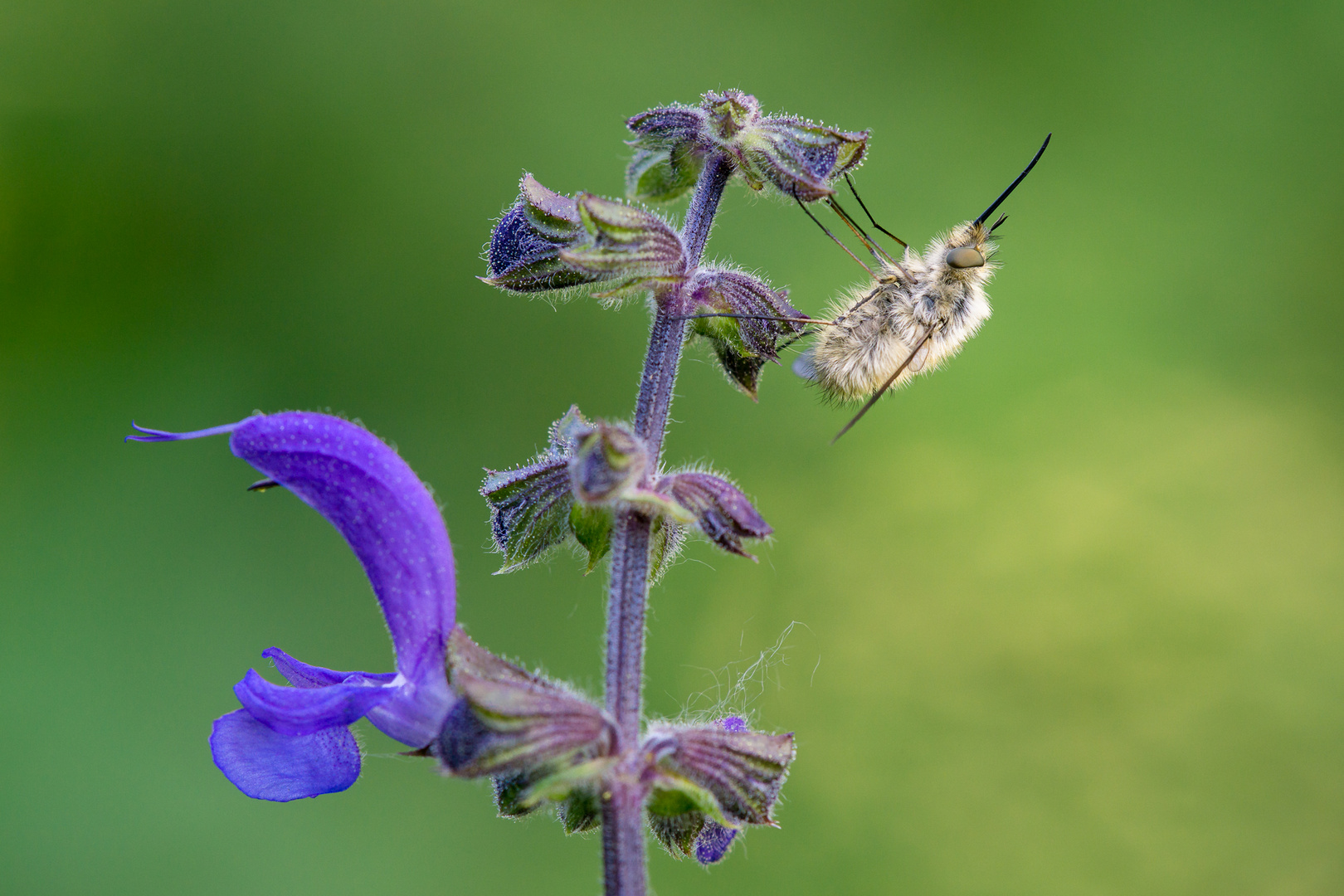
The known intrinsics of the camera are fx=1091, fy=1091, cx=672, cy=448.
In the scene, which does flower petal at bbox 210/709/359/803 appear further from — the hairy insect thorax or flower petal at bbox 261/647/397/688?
the hairy insect thorax

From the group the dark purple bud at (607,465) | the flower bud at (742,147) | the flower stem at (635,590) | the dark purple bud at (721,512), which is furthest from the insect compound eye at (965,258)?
the dark purple bud at (607,465)

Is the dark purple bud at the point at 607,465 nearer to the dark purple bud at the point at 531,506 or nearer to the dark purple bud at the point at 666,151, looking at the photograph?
the dark purple bud at the point at 531,506

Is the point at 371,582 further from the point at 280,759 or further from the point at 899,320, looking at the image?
the point at 899,320

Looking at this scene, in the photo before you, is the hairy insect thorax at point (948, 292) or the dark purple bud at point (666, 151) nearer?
the dark purple bud at point (666, 151)

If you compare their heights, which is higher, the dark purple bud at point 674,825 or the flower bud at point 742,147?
the flower bud at point 742,147

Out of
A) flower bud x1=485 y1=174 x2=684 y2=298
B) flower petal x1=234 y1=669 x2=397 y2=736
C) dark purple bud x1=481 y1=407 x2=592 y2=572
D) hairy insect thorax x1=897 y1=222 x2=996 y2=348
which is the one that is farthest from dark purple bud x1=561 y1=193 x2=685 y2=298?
hairy insect thorax x1=897 y1=222 x2=996 y2=348

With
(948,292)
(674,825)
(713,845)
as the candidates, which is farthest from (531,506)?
(948,292)
